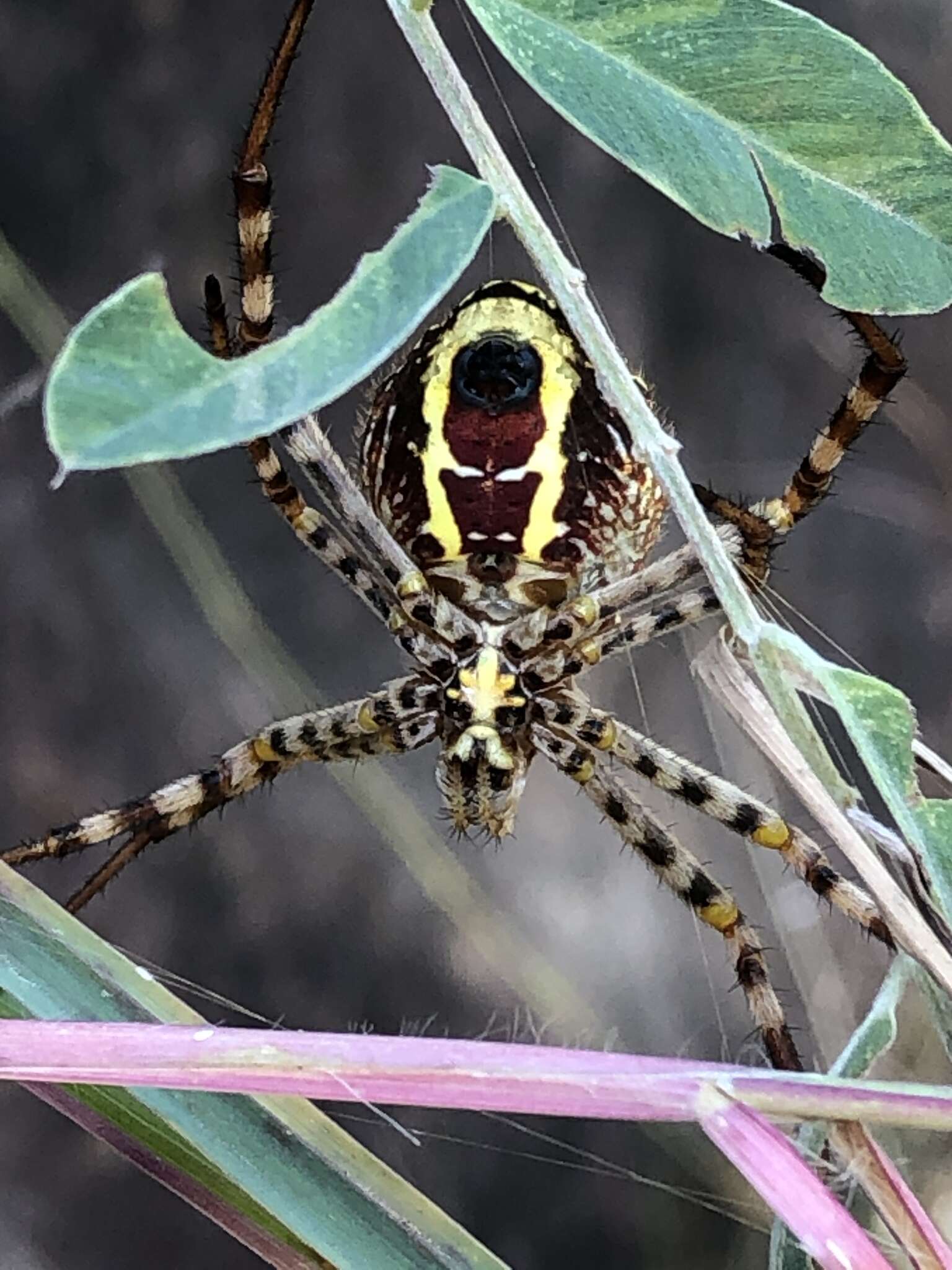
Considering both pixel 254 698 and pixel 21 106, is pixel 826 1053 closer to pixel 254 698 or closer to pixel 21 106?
pixel 254 698

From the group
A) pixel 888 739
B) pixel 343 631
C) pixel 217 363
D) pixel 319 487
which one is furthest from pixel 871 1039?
pixel 343 631

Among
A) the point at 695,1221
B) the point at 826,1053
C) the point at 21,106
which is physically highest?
the point at 21,106

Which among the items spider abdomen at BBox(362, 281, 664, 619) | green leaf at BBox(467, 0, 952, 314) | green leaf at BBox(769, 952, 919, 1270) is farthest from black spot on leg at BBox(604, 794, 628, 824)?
green leaf at BBox(467, 0, 952, 314)

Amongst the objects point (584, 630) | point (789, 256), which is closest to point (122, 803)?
point (584, 630)

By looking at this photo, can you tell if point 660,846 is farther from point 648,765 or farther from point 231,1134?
point 231,1134

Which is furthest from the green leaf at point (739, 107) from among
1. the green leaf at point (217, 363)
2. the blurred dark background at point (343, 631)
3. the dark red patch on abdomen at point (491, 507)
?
the blurred dark background at point (343, 631)

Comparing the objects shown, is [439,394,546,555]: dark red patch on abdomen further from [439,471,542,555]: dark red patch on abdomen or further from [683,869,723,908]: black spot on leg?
[683,869,723,908]: black spot on leg

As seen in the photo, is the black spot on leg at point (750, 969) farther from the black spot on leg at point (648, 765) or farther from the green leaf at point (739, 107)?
the green leaf at point (739, 107)
